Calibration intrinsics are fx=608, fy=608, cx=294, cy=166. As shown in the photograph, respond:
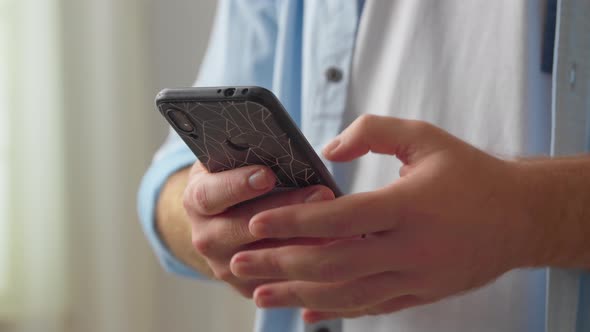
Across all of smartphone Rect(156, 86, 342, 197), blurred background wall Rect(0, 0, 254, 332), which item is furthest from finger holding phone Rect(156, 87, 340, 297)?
blurred background wall Rect(0, 0, 254, 332)

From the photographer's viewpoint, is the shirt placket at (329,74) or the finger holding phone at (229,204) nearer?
the finger holding phone at (229,204)

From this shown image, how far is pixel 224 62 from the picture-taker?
0.82 metres

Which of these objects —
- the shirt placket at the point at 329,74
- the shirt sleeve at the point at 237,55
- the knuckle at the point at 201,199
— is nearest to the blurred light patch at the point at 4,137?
the shirt sleeve at the point at 237,55

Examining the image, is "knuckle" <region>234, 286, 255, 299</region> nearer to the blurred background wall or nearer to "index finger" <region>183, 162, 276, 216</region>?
"index finger" <region>183, 162, 276, 216</region>

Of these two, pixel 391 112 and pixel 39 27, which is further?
pixel 39 27

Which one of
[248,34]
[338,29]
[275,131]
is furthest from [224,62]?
[275,131]

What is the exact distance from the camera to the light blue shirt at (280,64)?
0.70 m

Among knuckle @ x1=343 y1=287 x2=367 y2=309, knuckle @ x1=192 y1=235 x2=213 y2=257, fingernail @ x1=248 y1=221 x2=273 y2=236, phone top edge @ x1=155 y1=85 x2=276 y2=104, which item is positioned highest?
phone top edge @ x1=155 y1=85 x2=276 y2=104

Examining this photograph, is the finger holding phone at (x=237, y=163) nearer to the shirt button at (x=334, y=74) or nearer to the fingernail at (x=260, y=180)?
the fingernail at (x=260, y=180)

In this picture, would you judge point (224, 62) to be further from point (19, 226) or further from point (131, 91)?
point (19, 226)

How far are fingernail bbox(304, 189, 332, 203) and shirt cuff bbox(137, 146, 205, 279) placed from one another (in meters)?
0.32

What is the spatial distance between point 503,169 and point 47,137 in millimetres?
963

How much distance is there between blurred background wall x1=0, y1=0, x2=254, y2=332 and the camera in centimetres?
116

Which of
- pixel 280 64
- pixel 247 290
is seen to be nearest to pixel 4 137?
pixel 280 64
